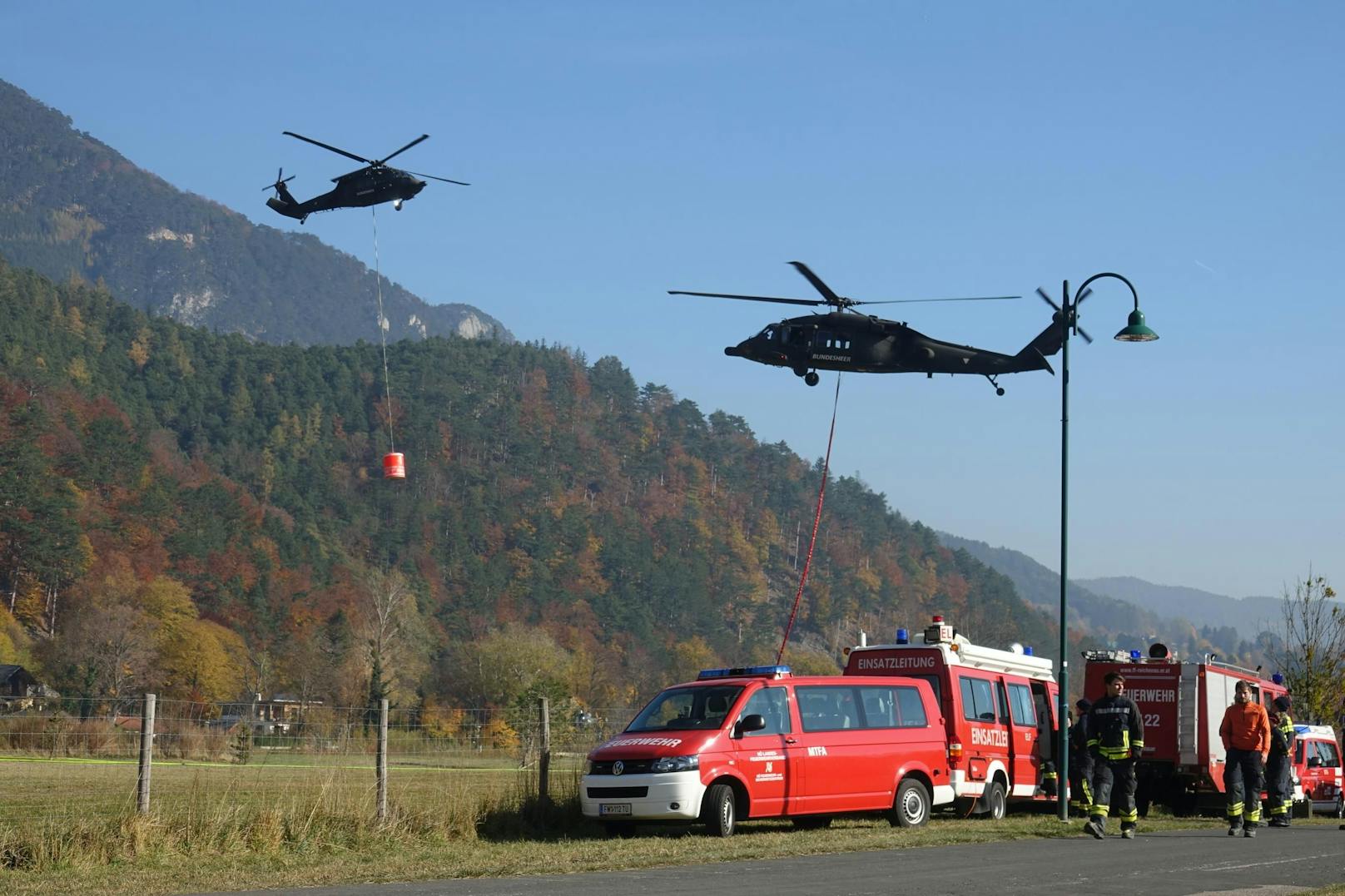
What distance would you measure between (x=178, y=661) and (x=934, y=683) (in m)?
99.2

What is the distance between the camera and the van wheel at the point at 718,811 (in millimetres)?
17172

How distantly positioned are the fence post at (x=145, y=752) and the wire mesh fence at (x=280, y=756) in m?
0.07

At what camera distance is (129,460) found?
458 ft

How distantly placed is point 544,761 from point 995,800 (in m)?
6.57

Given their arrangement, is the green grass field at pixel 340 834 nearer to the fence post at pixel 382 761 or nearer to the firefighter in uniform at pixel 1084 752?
the fence post at pixel 382 761

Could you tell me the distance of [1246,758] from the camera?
754 inches

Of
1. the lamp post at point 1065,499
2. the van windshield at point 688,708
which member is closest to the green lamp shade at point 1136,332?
the lamp post at point 1065,499

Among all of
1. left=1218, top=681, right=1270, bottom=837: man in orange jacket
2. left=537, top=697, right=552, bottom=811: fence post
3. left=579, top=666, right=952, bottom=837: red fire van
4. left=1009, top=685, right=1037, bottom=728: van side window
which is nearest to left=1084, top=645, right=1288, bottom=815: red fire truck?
left=1009, top=685, right=1037, bottom=728: van side window

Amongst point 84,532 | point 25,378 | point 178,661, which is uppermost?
point 25,378

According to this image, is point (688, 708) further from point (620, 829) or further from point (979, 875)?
point (979, 875)

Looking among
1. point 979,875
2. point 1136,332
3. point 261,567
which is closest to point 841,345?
point 1136,332

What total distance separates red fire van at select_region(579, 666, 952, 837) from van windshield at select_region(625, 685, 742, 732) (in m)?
0.02

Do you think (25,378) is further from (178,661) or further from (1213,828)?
(1213,828)

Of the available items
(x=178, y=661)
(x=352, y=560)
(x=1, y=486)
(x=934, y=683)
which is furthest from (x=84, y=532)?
(x=934, y=683)
